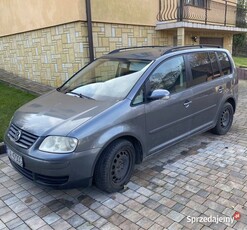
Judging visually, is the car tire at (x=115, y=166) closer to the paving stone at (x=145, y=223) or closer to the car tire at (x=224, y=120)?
the paving stone at (x=145, y=223)

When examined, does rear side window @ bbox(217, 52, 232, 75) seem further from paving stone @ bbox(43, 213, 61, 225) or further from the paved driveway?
paving stone @ bbox(43, 213, 61, 225)

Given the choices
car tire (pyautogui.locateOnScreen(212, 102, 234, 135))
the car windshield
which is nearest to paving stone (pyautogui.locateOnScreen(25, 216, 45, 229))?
the car windshield

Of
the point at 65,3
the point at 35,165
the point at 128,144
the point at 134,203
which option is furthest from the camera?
the point at 65,3

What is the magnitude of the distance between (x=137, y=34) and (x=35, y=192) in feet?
20.4

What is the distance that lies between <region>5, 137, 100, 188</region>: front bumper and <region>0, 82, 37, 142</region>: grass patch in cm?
216

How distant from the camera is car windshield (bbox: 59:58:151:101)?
3375 mm

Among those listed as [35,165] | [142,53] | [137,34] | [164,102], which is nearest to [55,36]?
[137,34]

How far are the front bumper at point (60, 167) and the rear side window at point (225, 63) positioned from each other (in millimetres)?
3161

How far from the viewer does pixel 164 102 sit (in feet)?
11.7

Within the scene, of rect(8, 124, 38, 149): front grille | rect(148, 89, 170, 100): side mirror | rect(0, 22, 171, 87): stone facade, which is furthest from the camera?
rect(0, 22, 171, 87): stone facade

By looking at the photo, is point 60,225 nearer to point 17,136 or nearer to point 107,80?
point 17,136

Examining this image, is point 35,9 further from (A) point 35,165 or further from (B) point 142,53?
(A) point 35,165

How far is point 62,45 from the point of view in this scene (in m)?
7.16

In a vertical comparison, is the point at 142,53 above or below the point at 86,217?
above
